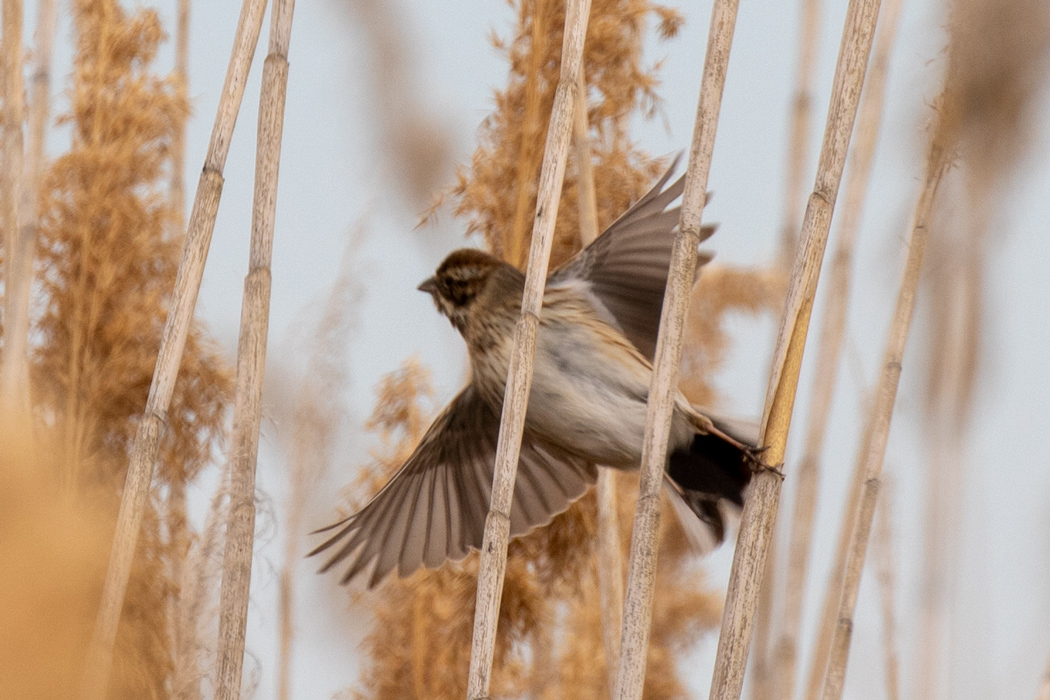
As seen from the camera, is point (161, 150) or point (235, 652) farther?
point (161, 150)

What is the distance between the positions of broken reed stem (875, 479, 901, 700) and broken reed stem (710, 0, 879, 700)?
1144 millimetres

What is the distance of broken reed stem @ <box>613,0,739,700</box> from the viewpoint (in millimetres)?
1573

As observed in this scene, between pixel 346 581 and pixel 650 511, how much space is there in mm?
1402

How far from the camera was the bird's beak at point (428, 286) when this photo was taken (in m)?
2.71

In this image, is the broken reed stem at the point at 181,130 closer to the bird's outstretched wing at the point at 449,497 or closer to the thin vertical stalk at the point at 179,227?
the thin vertical stalk at the point at 179,227

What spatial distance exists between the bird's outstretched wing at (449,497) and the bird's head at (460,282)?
0.83ft

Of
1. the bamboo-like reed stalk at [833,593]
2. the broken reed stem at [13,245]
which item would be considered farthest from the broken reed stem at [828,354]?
the broken reed stem at [13,245]

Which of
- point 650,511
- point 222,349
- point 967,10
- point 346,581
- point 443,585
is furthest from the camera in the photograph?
point 346,581

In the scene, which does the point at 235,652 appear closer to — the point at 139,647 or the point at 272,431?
the point at 139,647

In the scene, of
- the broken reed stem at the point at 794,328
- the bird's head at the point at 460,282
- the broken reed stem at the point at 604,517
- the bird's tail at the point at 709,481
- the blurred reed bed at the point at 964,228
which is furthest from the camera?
the bird's tail at the point at 709,481

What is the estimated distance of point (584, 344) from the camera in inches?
103

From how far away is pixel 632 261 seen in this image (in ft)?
8.64

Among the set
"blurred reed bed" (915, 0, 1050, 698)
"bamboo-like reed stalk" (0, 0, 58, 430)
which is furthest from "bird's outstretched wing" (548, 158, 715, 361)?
"bamboo-like reed stalk" (0, 0, 58, 430)

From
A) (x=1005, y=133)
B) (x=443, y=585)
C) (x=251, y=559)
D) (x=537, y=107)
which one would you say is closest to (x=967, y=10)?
(x=1005, y=133)
